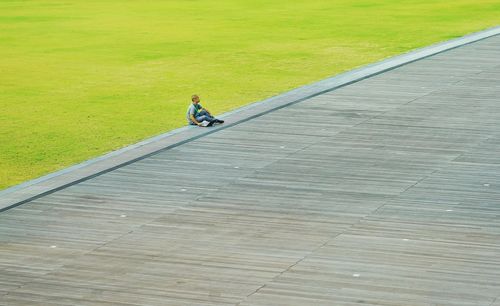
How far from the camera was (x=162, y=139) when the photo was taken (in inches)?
1155

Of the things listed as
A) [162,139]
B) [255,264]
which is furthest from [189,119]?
[255,264]

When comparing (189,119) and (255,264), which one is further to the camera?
(189,119)

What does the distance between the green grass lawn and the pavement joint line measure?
63 centimetres

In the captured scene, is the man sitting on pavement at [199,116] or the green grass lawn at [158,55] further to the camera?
the green grass lawn at [158,55]

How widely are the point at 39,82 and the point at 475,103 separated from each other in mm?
14767

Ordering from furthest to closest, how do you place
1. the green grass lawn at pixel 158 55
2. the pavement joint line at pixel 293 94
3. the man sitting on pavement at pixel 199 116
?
1. the green grass lawn at pixel 158 55
2. the man sitting on pavement at pixel 199 116
3. the pavement joint line at pixel 293 94

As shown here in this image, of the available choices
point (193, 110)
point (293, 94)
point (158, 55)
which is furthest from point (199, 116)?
point (158, 55)

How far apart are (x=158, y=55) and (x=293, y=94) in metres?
10.8

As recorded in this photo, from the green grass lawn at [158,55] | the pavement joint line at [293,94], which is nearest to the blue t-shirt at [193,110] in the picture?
the pavement joint line at [293,94]

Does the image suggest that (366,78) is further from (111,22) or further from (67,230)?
(111,22)

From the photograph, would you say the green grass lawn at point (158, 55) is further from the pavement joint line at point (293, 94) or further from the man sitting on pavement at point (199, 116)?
the man sitting on pavement at point (199, 116)

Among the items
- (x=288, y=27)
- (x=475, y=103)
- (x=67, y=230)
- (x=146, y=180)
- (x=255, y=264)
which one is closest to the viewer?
(x=255, y=264)

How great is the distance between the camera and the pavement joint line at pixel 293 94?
2520cm

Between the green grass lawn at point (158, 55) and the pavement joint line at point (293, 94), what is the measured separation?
2.08ft
